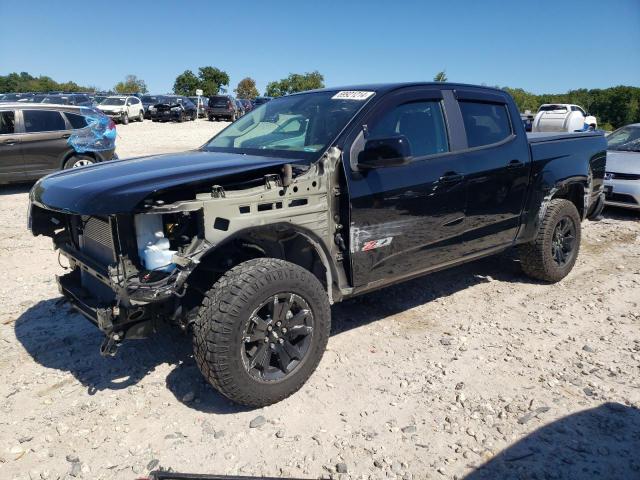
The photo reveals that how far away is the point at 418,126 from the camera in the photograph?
12.7ft

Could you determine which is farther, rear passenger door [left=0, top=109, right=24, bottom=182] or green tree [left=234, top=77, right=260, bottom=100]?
green tree [left=234, top=77, right=260, bottom=100]

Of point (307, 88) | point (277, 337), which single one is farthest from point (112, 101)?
point (307, 88)

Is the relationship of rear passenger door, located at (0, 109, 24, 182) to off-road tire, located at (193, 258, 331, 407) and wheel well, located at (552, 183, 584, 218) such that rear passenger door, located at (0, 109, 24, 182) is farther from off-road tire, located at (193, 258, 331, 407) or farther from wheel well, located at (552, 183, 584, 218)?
wheel well, located at (552, 183, 584, 218)

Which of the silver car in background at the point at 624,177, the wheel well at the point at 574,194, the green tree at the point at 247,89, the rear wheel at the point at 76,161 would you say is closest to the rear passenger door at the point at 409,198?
the wheel well at the point at 574,194

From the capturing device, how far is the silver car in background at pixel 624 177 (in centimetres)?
823

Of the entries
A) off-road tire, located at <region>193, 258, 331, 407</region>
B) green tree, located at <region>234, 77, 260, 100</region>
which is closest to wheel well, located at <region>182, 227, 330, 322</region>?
off-road tire, located at <region>193, 258, 331, 407</region>

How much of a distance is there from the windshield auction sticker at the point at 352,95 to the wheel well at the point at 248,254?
1172 mm

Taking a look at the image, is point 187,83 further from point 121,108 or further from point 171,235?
point 171,235

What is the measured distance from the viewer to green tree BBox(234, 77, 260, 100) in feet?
265

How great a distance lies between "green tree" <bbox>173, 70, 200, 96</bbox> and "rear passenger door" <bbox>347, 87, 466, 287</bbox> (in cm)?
7210

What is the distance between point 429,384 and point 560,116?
16459mm

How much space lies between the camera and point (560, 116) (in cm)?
1711

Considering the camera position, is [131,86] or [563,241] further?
[131,86]

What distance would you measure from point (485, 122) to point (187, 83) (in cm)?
7461
